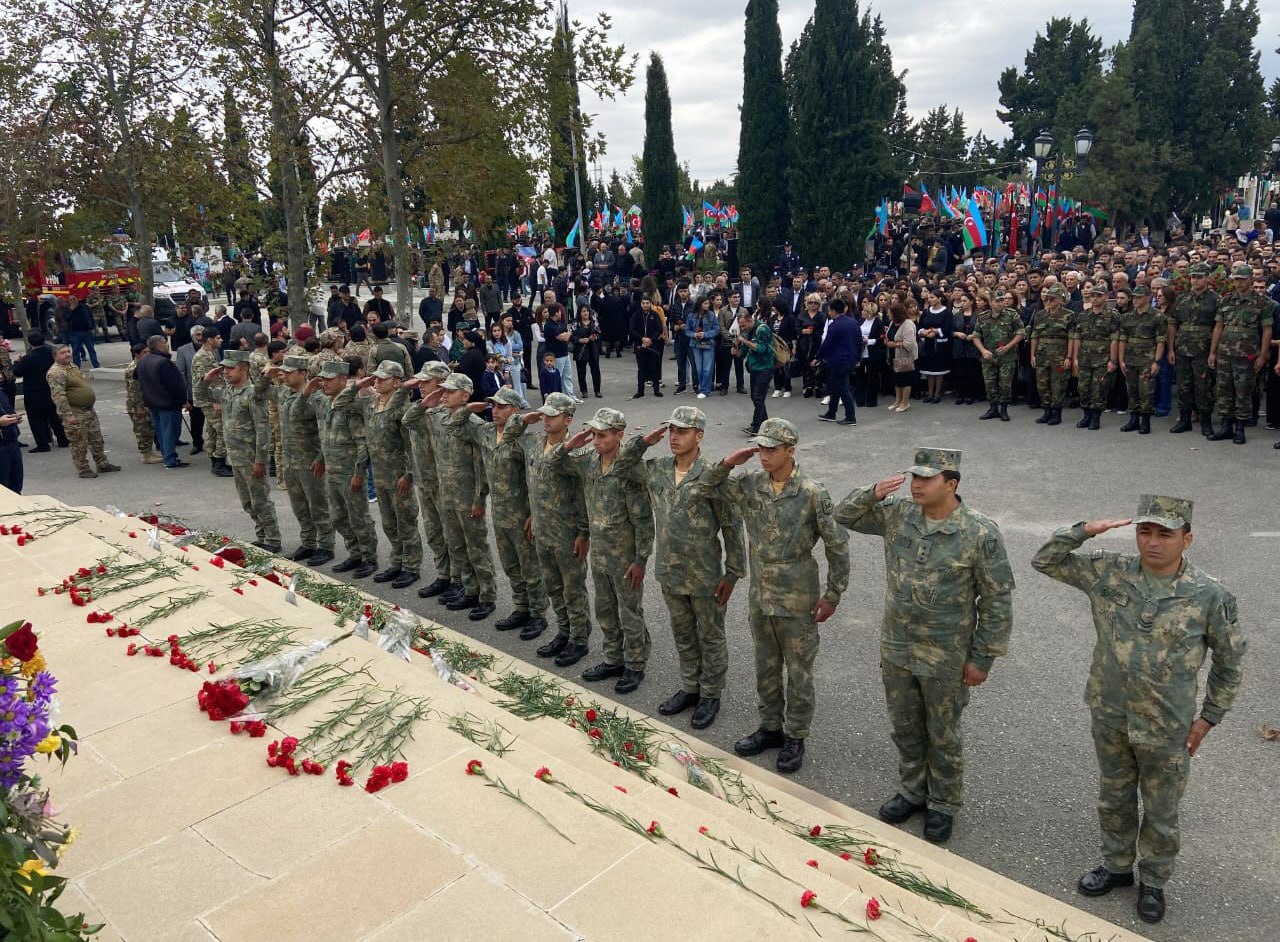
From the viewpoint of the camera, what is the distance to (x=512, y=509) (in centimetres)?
739

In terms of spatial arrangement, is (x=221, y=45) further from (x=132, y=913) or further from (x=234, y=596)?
(x=132, y=913)

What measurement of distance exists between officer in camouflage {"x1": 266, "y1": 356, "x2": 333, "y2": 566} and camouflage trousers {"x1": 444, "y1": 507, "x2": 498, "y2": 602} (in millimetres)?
1898

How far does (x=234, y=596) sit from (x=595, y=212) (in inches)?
1524

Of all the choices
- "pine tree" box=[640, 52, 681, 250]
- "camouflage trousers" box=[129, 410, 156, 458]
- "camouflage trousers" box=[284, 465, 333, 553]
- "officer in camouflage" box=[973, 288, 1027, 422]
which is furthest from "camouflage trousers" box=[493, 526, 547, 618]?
"pine tree" box=[640, 52, 681, 250]

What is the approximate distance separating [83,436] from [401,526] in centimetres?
691

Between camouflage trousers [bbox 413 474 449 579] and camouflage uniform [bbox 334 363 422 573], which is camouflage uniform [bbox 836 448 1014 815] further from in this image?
camouflage uniform [bbox 334 363 422 573]

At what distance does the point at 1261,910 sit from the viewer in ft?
13.4

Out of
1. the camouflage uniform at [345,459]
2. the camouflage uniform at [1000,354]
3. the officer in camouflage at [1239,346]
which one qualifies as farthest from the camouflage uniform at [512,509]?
the officer in camouflage at [1239,346]

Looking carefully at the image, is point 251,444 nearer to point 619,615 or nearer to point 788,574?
point 619,615

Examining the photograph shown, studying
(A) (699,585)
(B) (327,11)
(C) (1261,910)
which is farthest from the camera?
(B) (327,11)

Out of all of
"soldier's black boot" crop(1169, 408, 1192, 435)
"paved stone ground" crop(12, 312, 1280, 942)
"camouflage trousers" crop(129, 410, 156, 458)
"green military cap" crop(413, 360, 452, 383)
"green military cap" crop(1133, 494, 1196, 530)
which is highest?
"green military cap" crop(413, 360, 452, 383)

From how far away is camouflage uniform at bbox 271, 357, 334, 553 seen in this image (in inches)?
359

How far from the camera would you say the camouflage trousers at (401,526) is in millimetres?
8602

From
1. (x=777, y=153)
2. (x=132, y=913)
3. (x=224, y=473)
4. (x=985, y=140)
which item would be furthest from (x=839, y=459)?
(x=985, y=140)
